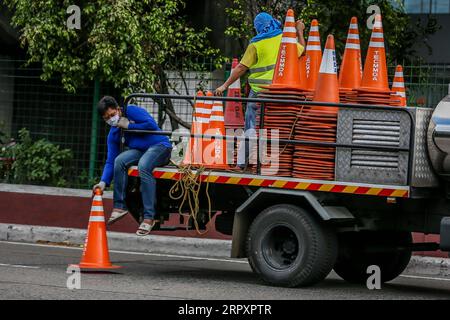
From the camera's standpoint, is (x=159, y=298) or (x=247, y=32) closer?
(x=159, y=298)

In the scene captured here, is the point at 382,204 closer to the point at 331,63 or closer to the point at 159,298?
the point at 331,63

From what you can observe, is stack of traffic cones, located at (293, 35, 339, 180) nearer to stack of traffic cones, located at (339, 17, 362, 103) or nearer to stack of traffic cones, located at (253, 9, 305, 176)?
stack of traffic cones, located at (253, 9, 305, 176)

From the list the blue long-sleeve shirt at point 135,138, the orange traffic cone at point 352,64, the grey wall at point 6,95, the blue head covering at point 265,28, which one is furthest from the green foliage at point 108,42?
the orange traffic cone at point 352,64

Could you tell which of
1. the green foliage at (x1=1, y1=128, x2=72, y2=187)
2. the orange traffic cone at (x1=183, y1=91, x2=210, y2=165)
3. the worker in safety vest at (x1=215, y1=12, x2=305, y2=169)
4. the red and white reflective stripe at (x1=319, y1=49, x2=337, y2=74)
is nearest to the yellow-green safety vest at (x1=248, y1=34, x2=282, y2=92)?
the worker in safety vest at (x1=215, y1=12, x2=305, y2=169)

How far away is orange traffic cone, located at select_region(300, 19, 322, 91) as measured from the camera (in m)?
11.6

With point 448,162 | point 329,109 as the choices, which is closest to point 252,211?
point 329,109

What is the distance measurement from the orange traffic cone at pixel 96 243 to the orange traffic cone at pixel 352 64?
2.82m

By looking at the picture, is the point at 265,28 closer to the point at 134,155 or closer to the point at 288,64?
the point at 288,64

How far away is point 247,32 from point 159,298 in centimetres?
937

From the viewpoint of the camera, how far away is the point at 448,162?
1007cm

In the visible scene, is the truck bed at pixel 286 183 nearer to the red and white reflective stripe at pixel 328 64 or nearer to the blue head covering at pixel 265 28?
the red and white reflective stripe at pixel 328 64

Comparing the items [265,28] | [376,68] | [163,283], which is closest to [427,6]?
[265,28]

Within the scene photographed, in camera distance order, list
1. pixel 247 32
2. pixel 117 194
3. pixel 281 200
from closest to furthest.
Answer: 1. pixel 281 200
2. pixel 117 194
3. pixel 247 32

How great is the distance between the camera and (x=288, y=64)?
11039 millimetres
